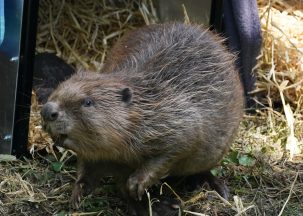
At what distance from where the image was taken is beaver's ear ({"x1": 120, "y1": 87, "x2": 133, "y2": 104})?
3398 millimetres

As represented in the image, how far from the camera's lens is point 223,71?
3.85m

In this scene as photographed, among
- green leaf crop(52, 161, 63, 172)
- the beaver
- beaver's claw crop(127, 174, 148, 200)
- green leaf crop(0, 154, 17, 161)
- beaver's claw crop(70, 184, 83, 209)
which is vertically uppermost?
the beaver

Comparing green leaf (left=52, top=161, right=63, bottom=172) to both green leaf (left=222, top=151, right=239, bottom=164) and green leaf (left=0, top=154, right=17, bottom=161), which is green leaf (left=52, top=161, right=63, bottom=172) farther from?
green leaf (left=222, top=151, right=239, bottom=164)

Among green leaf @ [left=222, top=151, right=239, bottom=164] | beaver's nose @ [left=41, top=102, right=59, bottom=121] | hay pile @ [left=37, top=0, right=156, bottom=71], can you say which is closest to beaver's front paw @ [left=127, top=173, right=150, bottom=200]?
beaver's nose @ [left=41, top=102, right=59, bottom=121]

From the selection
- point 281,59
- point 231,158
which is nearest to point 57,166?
point 231,158

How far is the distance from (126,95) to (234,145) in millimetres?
1442

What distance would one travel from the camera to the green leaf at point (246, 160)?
432 cm

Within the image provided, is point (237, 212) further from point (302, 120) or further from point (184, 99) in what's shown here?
point (302, 120)

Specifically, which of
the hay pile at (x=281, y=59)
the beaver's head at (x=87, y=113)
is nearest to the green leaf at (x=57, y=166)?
the beaver's head at (x=87, y=113)

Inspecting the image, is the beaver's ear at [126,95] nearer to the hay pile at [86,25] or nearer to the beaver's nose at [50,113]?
the beaver's nose at [50,113]

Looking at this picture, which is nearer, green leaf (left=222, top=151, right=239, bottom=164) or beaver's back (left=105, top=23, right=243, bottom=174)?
beaver's back (left=105, top=23, right=243, bottom=174)

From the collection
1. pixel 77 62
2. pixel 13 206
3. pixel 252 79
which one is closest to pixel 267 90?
pixel 252 79

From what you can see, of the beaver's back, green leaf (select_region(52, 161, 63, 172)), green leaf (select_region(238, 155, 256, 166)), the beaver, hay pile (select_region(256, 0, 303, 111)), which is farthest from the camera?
hay pile (select_region(256, 0, 303, 111))

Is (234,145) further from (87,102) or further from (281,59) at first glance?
(87,102)
